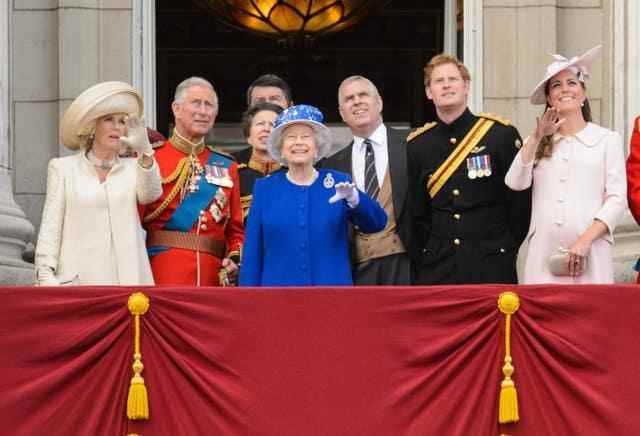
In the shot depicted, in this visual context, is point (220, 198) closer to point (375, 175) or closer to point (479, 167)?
point (375, 175)

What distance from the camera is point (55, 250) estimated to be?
34.1 feet

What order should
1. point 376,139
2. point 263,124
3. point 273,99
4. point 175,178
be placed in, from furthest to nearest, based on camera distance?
point 273,99, point 263,124, point 376,139, point 175,178

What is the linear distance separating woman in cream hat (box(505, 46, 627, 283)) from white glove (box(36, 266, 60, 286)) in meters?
2.18

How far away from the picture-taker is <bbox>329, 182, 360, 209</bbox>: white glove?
1012 cm

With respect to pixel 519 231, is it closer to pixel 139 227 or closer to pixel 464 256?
pixel 464 256

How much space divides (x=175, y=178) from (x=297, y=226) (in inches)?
33.3

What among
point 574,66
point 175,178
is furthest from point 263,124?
point 574,66

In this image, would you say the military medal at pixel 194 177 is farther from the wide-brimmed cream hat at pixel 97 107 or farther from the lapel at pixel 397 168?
the lapel at pixel 397 168

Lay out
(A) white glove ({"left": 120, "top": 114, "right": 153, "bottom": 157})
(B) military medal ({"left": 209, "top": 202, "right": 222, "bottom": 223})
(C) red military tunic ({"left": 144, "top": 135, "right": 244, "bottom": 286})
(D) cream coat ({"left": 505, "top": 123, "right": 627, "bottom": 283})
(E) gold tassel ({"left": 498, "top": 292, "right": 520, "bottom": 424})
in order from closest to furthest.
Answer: (E) gold tassel ({"left": 498, "top": 292, "right": 520, "bottom": 424}) → (A) white glove ({"left": 120, "top": 114, "right": 153, "bottom": 157}) → (D) cream coat ({"left": 505, "top": 123, "right": 627, "bottom": 283}) → (C) red military tunic ({"left": 144, "top": 135, "right": 244, "bottom": 286}) → (B) military medal ({"left": 209, "top": 202, "right": 222, "bottom": 223})

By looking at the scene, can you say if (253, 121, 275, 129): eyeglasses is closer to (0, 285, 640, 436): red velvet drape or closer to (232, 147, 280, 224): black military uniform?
(232, 147, 280, 224): black military uniform

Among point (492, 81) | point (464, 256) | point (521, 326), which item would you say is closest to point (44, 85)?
point (492, 81)

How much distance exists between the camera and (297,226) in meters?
10.5

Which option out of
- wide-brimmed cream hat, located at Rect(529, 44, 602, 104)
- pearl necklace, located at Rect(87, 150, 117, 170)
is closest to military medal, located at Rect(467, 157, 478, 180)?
wide-brimmed cream hat, located at Rect(529, 44, 602, 104)

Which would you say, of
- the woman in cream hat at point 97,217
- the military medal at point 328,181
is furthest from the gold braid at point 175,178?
the military medal at point 328,181
